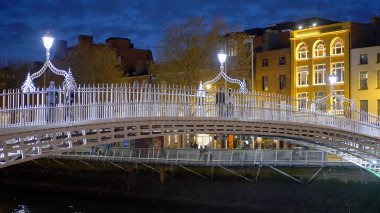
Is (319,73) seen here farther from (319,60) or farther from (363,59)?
(363,59)

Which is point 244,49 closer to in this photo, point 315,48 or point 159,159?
point 315,48

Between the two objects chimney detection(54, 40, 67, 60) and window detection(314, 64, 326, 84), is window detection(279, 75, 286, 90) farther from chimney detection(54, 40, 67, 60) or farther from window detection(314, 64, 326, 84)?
chimney detection(54, 40, 67, 60)

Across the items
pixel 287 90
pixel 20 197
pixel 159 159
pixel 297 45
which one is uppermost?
pixel 297 45

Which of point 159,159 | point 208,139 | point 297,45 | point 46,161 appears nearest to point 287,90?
point 297,45

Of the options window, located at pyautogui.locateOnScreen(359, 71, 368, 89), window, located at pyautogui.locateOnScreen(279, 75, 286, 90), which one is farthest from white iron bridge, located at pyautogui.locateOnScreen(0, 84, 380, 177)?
window, located at pyautogui.locateOnScreen(279, 75, 286, 90)

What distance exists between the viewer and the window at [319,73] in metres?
59.6

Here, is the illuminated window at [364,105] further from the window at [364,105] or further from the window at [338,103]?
the window at [338,103]

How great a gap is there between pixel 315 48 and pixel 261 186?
67.0 ft

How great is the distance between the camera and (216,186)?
45812mm

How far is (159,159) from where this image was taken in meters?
49.0

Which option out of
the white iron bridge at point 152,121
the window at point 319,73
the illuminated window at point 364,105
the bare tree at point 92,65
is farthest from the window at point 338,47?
the white iron bridge at point 152,121

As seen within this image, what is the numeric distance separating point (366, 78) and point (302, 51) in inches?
281

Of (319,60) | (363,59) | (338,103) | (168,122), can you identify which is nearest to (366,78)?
(363,59)

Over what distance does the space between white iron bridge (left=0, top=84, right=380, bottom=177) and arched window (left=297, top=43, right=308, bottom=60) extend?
2211 cm
